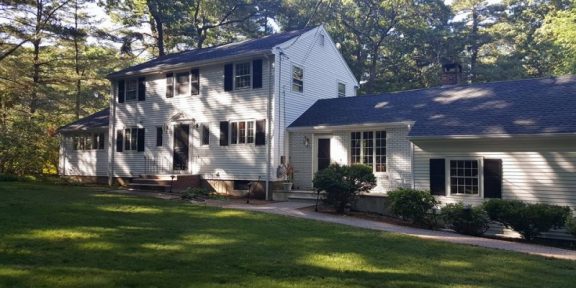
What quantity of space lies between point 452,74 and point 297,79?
6.75 m

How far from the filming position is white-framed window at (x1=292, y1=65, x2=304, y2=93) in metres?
18.9

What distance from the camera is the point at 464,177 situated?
45.8ft

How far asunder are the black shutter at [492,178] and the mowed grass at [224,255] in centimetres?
459

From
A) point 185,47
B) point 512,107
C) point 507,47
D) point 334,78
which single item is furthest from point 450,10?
point 512,107

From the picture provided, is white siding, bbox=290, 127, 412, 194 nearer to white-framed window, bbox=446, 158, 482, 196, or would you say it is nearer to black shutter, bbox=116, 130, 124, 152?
white-framed window, bbox=446, 158, 482, 196

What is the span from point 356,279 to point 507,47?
34.1 meters

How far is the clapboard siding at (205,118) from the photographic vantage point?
59.0ft

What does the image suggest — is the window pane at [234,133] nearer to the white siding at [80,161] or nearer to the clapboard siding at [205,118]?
the clapboard siding at [205,118]

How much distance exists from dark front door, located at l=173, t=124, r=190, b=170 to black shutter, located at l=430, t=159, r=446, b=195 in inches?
413

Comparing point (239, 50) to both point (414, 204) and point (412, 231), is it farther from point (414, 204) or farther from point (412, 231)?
point (412, 231)

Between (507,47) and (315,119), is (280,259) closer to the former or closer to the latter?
(315,119)

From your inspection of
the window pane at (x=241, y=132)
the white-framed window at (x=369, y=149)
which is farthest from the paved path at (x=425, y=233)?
the window pane at (x=241, y=132)

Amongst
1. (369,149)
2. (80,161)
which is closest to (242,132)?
(369,149)

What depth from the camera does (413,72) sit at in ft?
114
